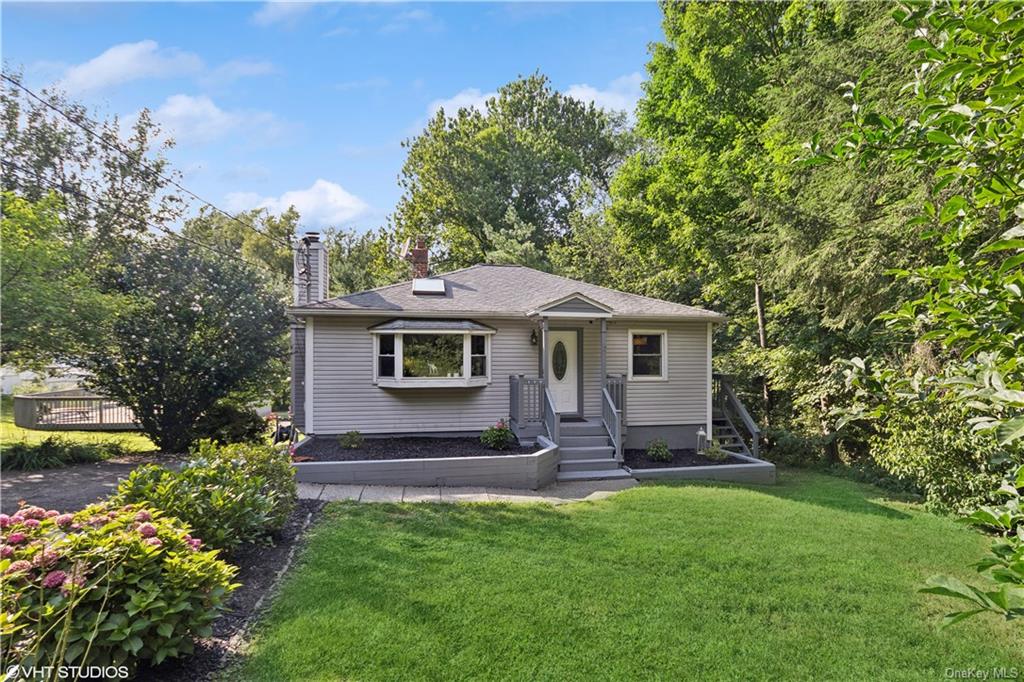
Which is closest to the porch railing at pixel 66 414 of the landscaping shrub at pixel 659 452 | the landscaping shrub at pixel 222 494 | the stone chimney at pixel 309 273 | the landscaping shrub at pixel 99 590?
the stone chimney at pixel 309 273

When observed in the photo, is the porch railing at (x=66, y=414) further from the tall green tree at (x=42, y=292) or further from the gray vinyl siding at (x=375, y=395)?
the gray vinyl siding at (x=375, y=395)

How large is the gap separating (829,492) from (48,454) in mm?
15244

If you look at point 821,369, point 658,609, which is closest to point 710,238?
point 821,369

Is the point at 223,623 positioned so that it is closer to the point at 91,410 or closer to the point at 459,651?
the point at 459,651

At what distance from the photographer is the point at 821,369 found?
40.7ft

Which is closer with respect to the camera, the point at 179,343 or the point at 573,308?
the point at 573,308

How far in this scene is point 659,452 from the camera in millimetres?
10523

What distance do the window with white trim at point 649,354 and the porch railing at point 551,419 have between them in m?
2.56

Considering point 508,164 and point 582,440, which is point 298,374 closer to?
point 582,440

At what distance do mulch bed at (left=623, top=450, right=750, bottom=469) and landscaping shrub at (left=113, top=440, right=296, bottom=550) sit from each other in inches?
270

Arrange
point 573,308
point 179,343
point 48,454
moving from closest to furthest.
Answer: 1. point 48,454
2. point 573,308
3. point 179,343

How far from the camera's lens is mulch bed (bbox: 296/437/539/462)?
8.92 meters

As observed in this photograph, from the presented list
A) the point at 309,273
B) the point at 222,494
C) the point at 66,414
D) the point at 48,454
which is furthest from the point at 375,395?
the point at 66,414

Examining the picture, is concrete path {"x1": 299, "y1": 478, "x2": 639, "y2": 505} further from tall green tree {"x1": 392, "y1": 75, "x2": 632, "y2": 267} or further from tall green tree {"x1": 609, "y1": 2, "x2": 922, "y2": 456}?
tall green tree {"x1": 392, "y1": 75, "x2": 632, "y2": 267}
